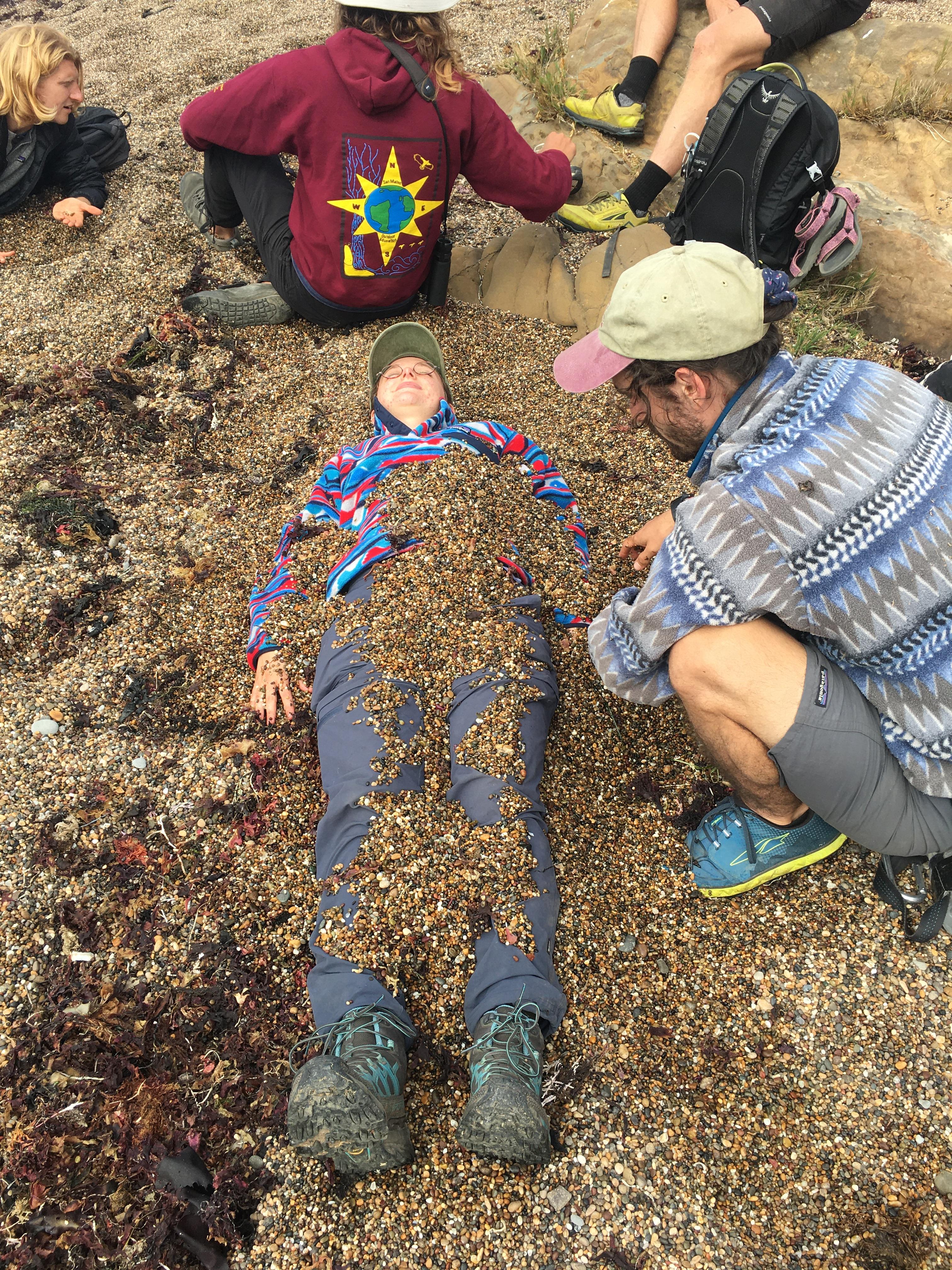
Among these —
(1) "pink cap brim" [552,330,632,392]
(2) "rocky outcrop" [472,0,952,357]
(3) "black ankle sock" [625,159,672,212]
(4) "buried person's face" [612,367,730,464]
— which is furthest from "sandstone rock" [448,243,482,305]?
(4) "buried person's face" [612,367,730,464]

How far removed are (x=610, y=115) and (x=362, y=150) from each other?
2584 millimetres

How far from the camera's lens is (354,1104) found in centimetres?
177

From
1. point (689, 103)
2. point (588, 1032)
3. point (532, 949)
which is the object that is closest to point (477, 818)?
point (532, 949)

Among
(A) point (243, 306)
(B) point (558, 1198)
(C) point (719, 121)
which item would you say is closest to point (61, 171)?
(A) point (243, 306)

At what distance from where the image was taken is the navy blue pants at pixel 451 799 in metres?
2.06

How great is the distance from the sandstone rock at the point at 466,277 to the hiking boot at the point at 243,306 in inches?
40.4

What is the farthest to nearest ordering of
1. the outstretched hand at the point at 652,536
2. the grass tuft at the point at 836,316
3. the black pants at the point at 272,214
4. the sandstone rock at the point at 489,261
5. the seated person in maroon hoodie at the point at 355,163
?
the sandstone rock at the point at 489,261 → the black pants at the point at 272,214 → the grass tuft at the point at 836,316 → the seated person in maroon hoodie at the point at 355,163 → the outstretched hand at the point at 652,536

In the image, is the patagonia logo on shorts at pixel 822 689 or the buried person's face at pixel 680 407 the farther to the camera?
the buried person's face at pixel 680 407

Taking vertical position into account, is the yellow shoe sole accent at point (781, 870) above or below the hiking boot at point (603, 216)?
below

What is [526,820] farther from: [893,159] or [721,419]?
[893,159]

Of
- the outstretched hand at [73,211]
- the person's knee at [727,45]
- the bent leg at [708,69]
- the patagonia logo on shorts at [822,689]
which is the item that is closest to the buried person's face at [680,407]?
the patagonia logo on shorts at [822,689]

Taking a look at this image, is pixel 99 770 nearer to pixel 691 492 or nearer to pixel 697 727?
pixel 697 727

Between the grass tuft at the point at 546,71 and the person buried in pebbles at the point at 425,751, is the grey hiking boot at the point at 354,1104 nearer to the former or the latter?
the person buried in pebbles at the point at 425,751

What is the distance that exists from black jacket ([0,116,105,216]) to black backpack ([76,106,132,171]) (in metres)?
0.08
